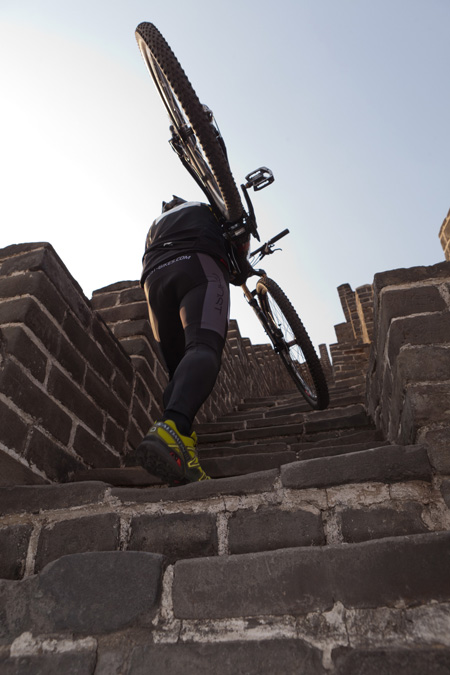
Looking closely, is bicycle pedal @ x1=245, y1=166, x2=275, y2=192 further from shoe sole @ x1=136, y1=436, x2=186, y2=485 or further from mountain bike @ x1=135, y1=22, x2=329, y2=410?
shoe sole @ x1=136, y1=436, x2=186, y2=485

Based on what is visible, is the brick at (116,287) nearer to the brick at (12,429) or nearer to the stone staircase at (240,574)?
the brick at (12,429)

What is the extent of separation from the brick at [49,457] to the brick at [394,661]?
4.17ft

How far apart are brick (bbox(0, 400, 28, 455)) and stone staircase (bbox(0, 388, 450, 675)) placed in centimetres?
16

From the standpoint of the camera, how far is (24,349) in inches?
77.3

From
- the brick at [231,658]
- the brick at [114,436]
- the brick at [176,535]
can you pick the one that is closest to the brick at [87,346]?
the brick at [114,436]

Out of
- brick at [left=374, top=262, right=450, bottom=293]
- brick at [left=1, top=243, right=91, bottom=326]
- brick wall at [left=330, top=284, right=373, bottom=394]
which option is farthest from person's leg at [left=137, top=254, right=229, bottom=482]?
brick wall at [left=330, top=284, right=373, bottom=394]

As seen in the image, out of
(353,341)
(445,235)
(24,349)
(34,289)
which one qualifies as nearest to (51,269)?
(34,289)

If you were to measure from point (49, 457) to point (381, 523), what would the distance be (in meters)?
1.27

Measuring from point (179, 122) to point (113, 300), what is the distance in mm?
1262

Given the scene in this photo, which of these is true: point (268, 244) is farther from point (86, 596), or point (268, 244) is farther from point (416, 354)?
point (86, 596)

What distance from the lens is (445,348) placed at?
169 cm

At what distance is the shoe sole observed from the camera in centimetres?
158

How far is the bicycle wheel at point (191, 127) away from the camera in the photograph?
2.39 metres

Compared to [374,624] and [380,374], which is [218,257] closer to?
[380,374]
